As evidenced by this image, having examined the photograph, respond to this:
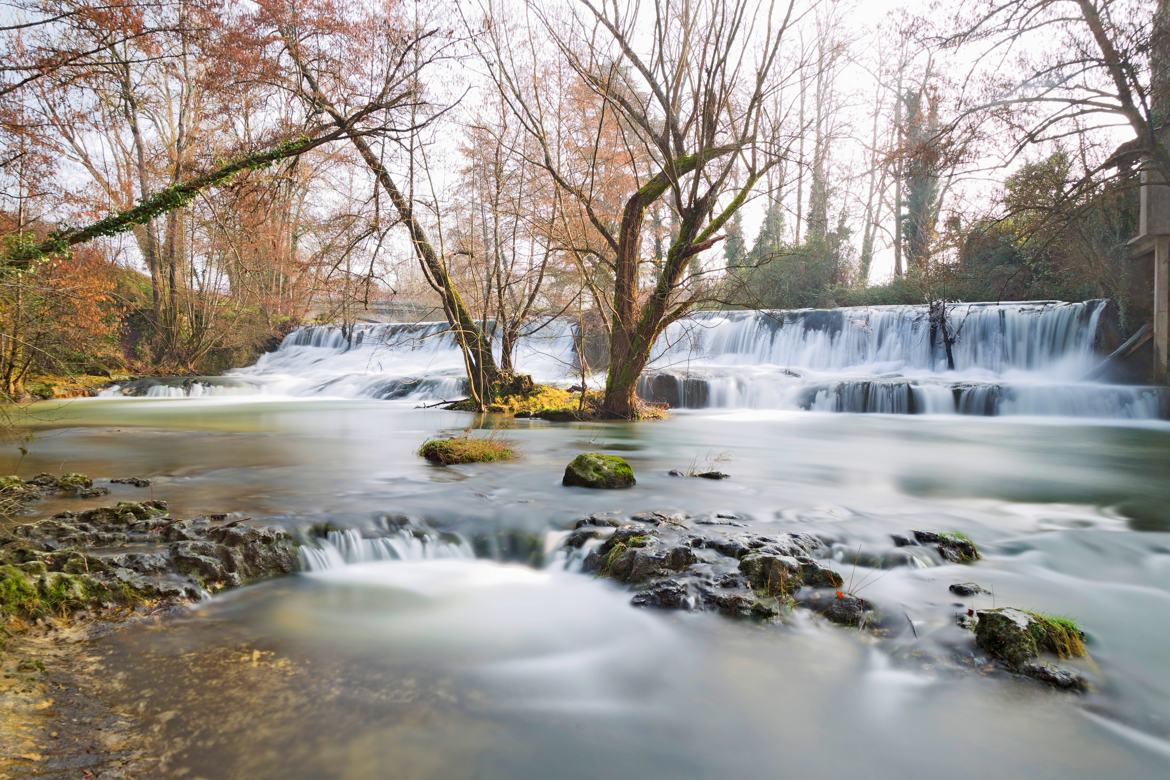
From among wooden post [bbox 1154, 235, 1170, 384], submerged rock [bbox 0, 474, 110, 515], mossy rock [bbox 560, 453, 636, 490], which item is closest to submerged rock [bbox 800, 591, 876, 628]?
mossy rock [bbox 560, 453, 636, 490]

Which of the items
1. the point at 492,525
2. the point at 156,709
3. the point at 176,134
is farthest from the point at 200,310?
the point at 156,709

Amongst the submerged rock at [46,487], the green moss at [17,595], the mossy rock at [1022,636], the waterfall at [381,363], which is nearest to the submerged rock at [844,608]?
the mossy rock at [1022,636]

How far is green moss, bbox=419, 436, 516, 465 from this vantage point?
7766 millimetres

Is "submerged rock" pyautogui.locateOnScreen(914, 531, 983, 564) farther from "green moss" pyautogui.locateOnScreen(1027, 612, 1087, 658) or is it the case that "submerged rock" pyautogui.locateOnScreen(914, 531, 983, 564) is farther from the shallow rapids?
"green moss" pyautogui.locateOnScreen(1027, 612, 1087, 658)

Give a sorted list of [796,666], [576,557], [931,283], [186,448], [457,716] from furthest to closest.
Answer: [931,283] → [186,448] → [576,557] → [796,666] → [457,716]

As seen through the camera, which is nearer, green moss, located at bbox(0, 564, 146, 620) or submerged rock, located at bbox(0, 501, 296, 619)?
green moss, located at bbox(0, 564, 146, 620)

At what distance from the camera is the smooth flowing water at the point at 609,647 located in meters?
2.49

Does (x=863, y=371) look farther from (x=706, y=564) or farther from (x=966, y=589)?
(x=706, y=564)

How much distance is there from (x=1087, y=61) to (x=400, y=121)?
11.3m

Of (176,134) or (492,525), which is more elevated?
(176,134)

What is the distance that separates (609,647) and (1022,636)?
1986mm

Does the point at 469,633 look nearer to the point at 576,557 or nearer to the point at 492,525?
the point at 576,557

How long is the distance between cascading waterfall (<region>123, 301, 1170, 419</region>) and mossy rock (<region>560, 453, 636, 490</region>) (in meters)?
5.51

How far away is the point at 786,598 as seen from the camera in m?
3.75
